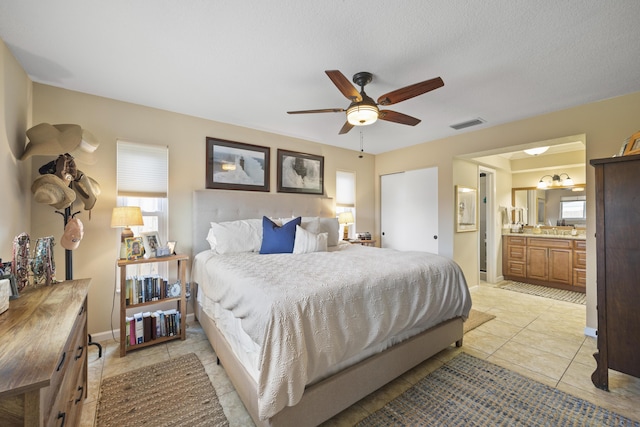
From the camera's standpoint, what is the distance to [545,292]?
14.6 ft

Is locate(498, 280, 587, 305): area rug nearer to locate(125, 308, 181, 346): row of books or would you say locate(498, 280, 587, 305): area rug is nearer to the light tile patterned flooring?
the light tile patterned flooring

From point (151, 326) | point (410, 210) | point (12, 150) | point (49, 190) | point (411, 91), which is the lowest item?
point (151, 326)

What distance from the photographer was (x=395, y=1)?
61.1 inches

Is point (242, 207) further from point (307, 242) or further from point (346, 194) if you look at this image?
point (346, 194)

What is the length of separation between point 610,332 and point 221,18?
11.6ft

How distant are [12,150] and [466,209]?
548 centimetres

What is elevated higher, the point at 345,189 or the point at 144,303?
the point at 345,189

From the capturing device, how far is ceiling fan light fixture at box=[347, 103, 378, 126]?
2197mm

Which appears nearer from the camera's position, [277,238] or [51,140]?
[51,140]

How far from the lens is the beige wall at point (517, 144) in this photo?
2.76m

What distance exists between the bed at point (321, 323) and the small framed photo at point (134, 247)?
64 cm

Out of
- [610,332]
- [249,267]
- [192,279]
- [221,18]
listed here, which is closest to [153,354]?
[192,279]

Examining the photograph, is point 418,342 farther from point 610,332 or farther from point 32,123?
point 32,123

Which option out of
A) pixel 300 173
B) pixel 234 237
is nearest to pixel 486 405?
pixel 234 237
